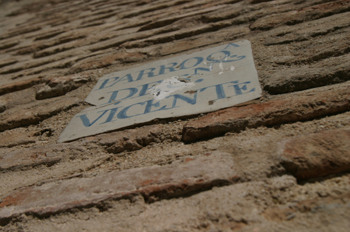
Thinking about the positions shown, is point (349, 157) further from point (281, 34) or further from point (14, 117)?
point (14, 117)

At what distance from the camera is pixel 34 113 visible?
4.15ft

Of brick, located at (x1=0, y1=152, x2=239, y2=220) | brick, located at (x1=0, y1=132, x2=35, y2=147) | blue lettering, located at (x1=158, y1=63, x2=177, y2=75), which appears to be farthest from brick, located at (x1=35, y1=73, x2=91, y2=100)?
brick, located at (x1=0, y1=152, x2=239, y2=220)

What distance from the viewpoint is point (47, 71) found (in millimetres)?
1651

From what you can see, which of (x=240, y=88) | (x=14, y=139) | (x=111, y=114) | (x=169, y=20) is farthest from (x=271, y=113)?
(x=169, y=20)

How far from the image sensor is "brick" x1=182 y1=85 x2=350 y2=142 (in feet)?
2.56

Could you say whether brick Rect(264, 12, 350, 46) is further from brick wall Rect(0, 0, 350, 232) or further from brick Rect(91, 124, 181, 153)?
brick Rect(91, 124, 181, 153)

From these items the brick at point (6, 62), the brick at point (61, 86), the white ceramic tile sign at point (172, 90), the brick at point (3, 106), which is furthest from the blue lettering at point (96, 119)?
the brick at point (6, 62)

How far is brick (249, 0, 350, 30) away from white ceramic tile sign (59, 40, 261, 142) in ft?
0.60

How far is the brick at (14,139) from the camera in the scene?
3.66ft

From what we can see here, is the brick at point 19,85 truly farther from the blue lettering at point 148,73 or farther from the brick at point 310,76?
the brick at point 310,76

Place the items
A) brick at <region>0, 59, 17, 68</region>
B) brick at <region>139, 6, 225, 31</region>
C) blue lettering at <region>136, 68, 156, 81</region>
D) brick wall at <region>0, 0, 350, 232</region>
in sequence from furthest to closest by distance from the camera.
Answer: brick at <region>0, 59, 17, 68</region> → brick at <region>139, 6, 225, 31</region> → blue lettering at <region>136, 68, 156, 81</region> → brick wall at <region>0, 0, 350, 232</region>

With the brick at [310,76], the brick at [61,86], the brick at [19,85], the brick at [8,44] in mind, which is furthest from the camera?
the brick at [8,44]

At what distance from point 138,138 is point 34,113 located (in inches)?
24.3

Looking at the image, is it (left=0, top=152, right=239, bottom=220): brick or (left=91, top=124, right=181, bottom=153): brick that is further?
(left=91, top=124, right=181, bottom=153): brick
